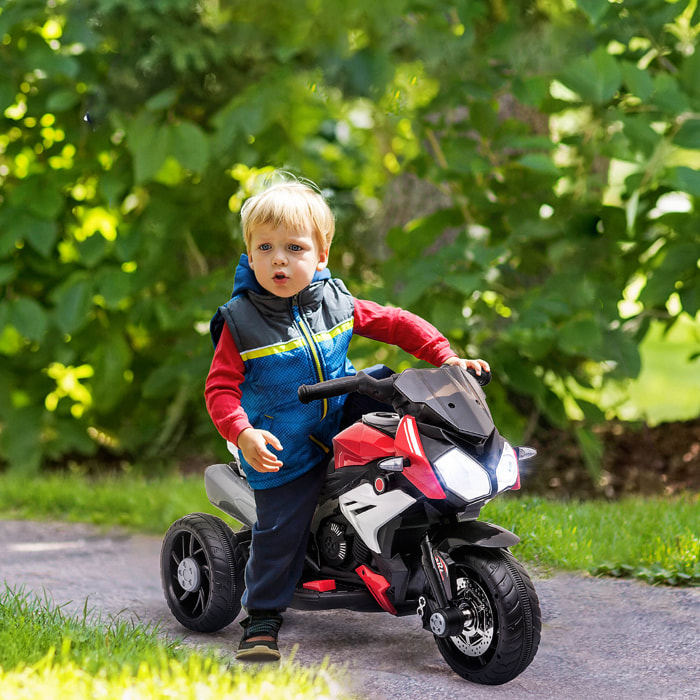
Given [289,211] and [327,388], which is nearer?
[327,388]

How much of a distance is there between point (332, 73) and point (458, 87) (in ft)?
2.91

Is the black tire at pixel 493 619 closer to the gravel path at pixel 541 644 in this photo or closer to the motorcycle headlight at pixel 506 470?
the gravel path at pixel 541 644

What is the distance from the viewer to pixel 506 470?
262cm

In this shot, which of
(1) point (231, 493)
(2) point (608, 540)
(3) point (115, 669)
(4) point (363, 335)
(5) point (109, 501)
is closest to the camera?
(3) point (115, 669)

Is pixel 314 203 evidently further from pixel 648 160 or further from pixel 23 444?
pixel 23 444

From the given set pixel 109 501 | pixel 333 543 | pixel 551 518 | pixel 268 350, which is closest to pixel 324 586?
pixel 333 543

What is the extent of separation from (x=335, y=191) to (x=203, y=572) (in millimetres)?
3793

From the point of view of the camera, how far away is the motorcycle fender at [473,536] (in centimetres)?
261

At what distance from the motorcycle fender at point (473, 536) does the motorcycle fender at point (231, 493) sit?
0.73 meters

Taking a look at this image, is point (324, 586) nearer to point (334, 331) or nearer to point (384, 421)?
point (384, 421)

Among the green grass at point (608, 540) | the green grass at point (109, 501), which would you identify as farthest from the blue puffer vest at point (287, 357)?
the green grass at point (109, 501)

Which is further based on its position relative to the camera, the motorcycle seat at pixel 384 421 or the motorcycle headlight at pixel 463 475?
the motorcycle seat at pixel 384 421

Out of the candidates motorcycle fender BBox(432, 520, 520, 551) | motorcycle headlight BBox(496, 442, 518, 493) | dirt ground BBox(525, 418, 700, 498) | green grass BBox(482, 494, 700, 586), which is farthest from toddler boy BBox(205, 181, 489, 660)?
dirt ground BBox(525, 418, 700, 498)

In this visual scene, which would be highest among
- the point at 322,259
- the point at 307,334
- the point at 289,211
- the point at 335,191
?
the point at 335,191
